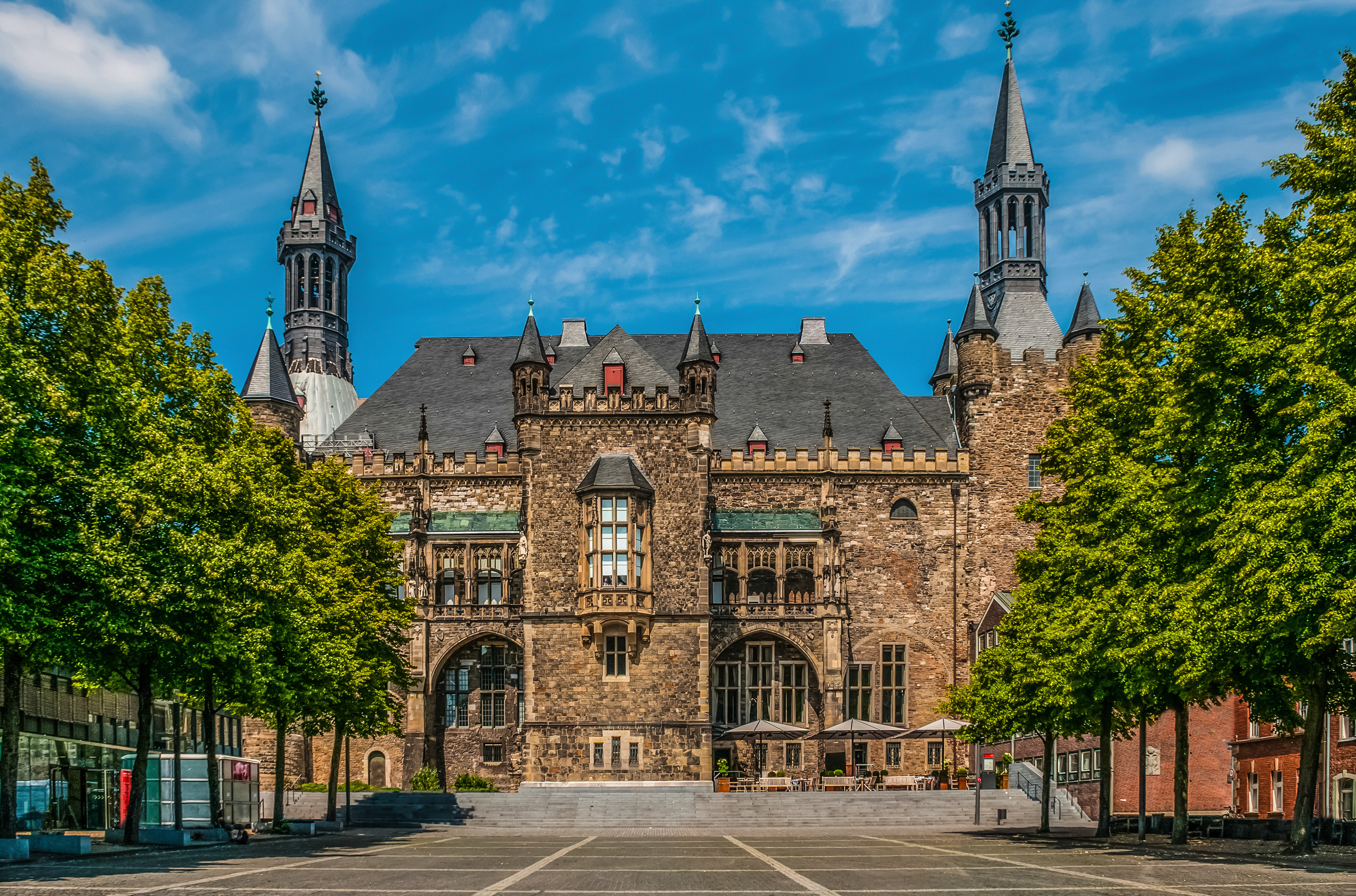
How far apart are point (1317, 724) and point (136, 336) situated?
26218 mm

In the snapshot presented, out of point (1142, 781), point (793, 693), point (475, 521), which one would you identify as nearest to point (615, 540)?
point (475, 521)

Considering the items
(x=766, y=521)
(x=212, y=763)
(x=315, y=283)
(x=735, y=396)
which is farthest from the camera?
(x=315, y=283)

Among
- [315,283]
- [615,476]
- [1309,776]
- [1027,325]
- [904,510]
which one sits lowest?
[1309,776]

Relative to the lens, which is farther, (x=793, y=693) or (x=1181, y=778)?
(x=793, y=693)

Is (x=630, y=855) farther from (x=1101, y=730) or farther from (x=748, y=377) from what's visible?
(x=748, y=377)

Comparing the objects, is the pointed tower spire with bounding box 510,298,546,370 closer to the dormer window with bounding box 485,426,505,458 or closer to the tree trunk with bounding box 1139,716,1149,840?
the dormer window with bounding box 485,426,505,458

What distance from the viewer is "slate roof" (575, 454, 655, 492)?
177 ft

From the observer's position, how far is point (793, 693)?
5844 centimetres

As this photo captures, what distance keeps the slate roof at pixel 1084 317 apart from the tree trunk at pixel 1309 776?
37824mm

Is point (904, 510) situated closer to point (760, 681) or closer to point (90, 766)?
point (760, 681)

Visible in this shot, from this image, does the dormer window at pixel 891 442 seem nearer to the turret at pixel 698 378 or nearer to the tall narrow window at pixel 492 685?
the turret at pixel 698 378

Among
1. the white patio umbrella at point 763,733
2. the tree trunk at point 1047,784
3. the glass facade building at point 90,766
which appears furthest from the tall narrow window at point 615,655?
the tree trunk at point 1047,784

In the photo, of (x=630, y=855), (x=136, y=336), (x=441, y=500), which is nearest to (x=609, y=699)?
(x=441, y=500)

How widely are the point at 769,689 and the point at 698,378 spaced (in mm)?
14135
